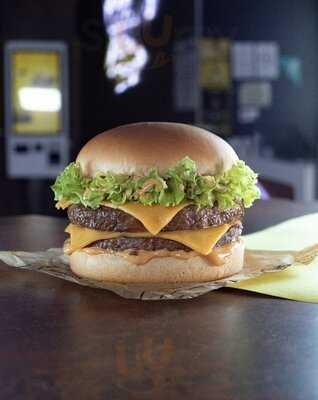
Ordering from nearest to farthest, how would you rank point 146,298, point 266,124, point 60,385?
point 60,385 < point 146,298 < point 266,124

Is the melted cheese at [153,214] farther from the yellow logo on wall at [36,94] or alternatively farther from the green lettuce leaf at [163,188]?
the yellow logo on wall at [36,94]

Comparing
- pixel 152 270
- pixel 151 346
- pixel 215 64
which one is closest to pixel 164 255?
pixel 152 270

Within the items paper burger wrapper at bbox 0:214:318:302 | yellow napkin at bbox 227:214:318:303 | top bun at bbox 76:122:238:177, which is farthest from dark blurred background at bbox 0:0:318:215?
top bun at bbox 76:122:238:177

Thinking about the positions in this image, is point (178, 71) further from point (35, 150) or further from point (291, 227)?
point (291, 227)

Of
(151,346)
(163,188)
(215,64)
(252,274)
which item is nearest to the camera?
(151,346)

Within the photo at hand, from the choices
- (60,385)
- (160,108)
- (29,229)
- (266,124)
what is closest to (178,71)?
(160,108)

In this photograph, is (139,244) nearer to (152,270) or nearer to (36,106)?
(152,270)

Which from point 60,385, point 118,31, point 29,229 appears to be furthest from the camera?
point 118,31

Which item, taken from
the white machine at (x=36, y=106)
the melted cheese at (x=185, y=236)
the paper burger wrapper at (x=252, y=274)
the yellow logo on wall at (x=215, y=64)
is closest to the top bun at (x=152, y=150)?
the melted cheese at (x=185, y=236)
